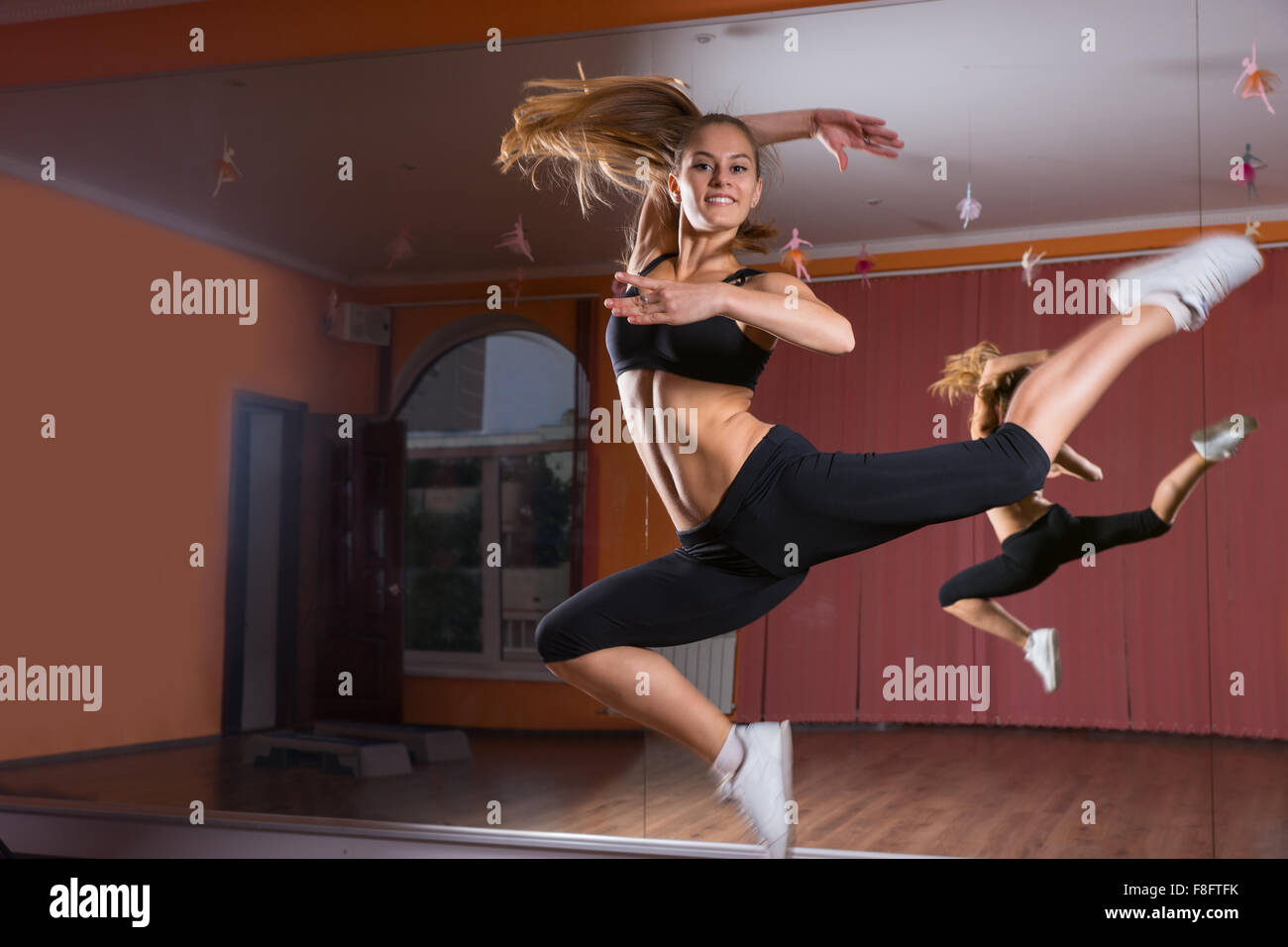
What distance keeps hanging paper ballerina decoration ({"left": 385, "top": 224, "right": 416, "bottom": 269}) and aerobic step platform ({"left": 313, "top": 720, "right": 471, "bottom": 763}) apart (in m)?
1.54

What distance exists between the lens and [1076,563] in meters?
3.04

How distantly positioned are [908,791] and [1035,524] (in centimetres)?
85

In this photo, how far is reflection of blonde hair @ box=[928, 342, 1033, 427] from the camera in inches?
123

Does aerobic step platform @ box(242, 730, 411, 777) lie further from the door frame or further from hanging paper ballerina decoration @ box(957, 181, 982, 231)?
hanging paper ballerina decoration @ box(957, 181, 982, 231)

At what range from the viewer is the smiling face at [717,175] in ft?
7.98

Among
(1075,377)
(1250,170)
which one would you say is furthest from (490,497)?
(1250,170)

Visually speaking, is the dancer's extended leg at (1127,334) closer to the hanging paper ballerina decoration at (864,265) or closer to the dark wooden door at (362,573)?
the hanging paper ballerina decoration at (864,265)

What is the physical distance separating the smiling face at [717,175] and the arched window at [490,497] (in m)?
1.08

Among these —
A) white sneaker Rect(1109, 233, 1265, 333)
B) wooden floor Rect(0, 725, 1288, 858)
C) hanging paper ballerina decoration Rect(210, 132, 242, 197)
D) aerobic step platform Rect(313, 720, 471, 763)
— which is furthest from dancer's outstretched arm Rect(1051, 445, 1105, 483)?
hanging paper ballerina decoration Rect(210, 132, 242, 197)

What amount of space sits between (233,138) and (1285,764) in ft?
12.5

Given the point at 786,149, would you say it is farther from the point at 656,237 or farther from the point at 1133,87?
the point at 1133,87

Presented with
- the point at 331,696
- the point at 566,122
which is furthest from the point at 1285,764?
the point at 331,696

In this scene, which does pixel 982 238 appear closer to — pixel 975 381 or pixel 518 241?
pixel 975 381

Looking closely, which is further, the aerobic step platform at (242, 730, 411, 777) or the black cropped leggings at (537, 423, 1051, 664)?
the aerobic step platform at (242, 730, 411, 777)
